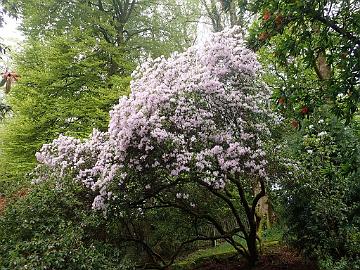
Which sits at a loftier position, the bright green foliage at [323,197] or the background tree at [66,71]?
the background tree at [66,71]

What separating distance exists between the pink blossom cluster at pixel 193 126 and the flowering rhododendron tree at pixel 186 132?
0.06 feet

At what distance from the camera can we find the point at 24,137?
13.4m

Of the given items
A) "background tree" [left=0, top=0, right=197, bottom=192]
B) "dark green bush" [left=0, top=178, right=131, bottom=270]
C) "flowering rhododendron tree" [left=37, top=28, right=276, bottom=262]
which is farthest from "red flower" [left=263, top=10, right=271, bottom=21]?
"background tree" [left=0, top=0, right=197, bottom=192]

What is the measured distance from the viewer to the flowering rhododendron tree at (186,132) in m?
6.98

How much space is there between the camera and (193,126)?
23.1ft

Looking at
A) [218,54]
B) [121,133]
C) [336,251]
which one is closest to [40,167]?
[121,133]

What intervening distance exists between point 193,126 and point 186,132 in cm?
19

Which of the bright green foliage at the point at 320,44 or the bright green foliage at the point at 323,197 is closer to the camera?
the bright green foliage at the point at 320,44

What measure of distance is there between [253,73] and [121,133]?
8.95ft

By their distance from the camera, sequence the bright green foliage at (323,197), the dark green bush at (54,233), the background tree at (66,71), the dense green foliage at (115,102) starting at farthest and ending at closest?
the background tree at (66,71) → the bright green foliage at (323,197) → the dark green bush at (54,233) → the dense green foliage at (115,102)

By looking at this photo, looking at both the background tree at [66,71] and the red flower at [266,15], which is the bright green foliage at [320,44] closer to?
the red flower at [266,15]

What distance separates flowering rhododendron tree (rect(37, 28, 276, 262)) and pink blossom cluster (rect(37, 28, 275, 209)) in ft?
0.06

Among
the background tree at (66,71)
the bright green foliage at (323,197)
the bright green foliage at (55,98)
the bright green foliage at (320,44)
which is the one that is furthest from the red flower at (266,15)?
the bright green foliage at (55,98)

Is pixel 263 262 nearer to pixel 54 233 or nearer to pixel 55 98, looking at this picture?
pixel 54 233
